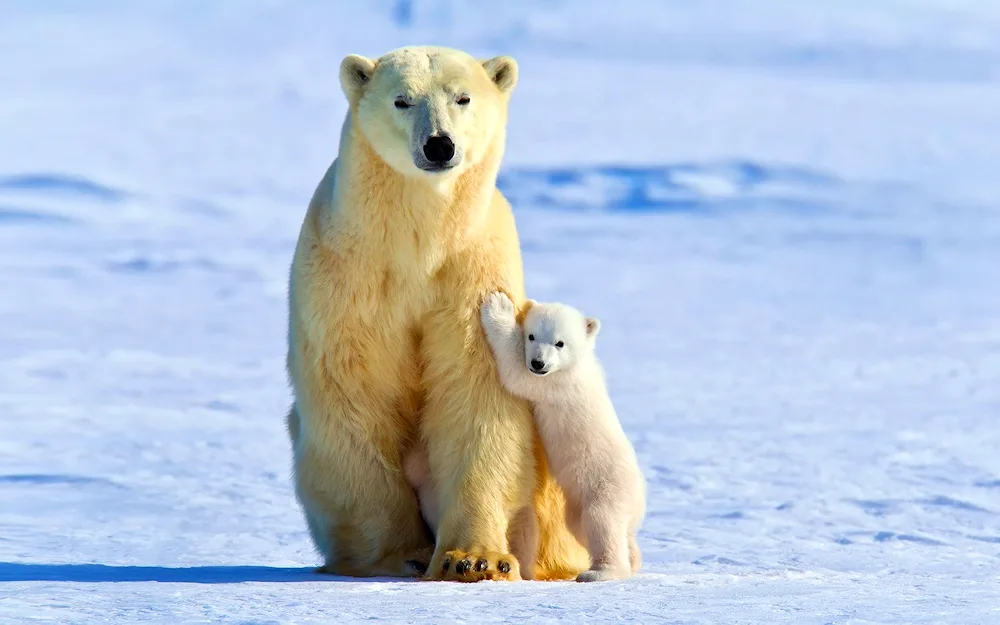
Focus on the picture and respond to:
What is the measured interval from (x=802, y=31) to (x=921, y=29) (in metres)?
2.50

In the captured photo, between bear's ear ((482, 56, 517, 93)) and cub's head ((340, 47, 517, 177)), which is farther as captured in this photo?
bear's ear ((482, 56, 517, 93))

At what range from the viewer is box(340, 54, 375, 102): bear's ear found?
4363 mm

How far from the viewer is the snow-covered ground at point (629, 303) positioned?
15.5 feet

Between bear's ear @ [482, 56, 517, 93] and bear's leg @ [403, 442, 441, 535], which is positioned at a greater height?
bear's ear @ [482, 56, 517, 93]

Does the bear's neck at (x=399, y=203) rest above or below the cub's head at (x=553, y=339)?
above

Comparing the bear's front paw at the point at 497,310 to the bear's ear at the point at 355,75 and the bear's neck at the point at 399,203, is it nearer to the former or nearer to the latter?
the bear's neck at the point at 399,203

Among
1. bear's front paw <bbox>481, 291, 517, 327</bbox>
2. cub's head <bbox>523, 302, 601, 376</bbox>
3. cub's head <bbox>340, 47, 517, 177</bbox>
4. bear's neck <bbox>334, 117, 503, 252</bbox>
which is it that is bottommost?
cub's head <bbox>523, 302, 601, 376</bbox>

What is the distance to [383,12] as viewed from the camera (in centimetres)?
3025

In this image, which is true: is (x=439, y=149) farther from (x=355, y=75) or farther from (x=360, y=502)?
(x=360, y=502)

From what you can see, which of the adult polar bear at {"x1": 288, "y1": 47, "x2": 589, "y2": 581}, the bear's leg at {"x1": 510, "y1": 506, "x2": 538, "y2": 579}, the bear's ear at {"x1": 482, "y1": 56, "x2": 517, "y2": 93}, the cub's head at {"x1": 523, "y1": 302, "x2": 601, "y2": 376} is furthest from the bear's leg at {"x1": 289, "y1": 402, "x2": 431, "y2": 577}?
the bear's ear at {"x1": 482, "y1": 56, "x2": 517, "y2": 93}

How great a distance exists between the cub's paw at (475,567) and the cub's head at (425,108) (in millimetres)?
1142

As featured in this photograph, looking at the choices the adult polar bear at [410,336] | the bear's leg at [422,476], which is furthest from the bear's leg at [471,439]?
the bear's leg at [422,476]

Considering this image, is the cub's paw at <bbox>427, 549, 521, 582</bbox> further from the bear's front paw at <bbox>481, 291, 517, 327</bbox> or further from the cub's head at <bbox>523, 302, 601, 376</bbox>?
the bear's front paw at <bbox>481, 291, 517, 327</bbox>

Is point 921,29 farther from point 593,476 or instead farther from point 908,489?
point 593,476
